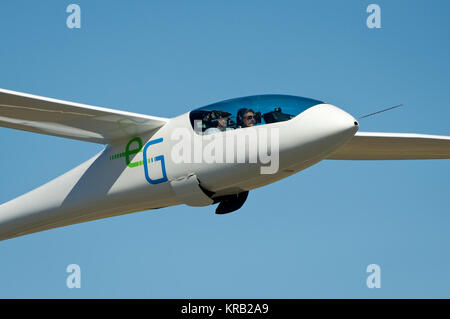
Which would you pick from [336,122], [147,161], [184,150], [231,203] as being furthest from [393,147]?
[147,161]

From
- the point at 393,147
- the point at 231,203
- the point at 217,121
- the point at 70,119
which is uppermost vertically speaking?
the point at 70,119

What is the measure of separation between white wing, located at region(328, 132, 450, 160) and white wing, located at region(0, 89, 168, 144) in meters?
5.36

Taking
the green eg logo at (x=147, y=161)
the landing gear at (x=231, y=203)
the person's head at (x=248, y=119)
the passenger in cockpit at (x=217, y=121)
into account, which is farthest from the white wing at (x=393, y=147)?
the green eg logo at (x=147, y=161)

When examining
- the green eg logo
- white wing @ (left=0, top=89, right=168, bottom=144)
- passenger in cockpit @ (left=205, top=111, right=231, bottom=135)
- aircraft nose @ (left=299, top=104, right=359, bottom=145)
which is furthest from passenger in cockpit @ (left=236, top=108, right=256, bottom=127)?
white wing @ (left=0, top=89, right=168, bottom=144)

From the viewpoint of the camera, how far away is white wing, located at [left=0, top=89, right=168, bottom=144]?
64.5ft

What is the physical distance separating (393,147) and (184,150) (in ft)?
20.8

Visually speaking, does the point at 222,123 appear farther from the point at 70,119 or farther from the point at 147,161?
the point at 70,119

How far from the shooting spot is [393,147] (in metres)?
22.1

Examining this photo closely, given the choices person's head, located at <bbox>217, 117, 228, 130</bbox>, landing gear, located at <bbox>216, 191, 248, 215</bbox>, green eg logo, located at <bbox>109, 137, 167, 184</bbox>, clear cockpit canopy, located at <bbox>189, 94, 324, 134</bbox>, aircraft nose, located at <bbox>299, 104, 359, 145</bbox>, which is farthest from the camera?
landing gear, located at <bbox>216, 191, 248, 215</bbox>

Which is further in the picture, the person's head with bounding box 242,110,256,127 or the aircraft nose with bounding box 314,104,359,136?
the person's head with bounding box 242,110,256,127

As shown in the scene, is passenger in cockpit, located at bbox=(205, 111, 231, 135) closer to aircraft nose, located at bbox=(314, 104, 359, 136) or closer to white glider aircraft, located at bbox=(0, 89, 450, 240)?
white glider aircraft, located at bbox=(0, 89, 450, 240)

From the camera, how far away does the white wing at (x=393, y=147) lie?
69.6 feet

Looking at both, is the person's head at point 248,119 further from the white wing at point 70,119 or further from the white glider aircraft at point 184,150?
the white wing at point 70,119

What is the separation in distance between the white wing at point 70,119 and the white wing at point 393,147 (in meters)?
5.36
